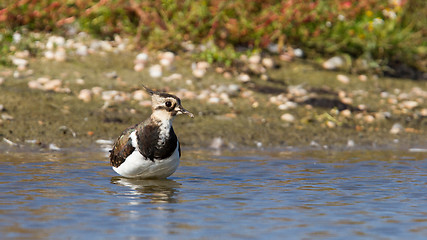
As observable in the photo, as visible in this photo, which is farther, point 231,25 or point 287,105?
point 231,25

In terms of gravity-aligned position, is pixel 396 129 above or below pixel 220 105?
below

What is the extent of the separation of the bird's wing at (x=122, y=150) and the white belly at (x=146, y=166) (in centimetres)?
7

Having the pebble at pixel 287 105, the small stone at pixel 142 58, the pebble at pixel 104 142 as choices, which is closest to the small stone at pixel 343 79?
the pebble at pixel 287 105

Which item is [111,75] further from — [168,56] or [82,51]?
[168,56]

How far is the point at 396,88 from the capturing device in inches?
546

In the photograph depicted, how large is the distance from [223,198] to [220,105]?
4882 millimetres

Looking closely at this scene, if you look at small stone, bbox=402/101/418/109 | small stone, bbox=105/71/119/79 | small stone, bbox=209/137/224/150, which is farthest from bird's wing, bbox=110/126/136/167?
small stone, bbox=402/101/418/109

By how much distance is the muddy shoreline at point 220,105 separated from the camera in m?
11.3

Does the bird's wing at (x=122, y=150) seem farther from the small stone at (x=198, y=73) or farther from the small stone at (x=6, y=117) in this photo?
the small stone at (x=198, y=73)

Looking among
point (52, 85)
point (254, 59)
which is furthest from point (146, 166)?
point (254, 59)

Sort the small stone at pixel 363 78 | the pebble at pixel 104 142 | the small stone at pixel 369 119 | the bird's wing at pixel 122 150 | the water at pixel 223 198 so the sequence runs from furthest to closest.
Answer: the small stone at pixel 363 78 < the small stone at pixel 369 119 < the pebble at pixel 104 142 < the bird's wing at pixel 122 150 < the water at pixel 223 198

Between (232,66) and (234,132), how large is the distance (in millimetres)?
2225

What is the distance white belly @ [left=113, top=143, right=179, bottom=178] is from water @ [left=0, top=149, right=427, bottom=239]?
0.15 meters

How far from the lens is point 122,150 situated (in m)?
8.49
